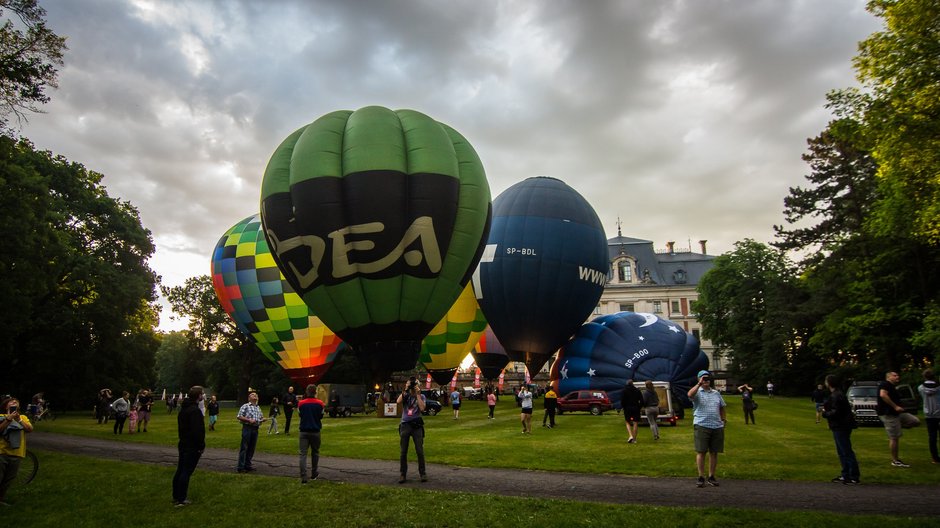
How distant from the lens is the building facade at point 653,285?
82.0m

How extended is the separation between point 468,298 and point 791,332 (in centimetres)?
3155

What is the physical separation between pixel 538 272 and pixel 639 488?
2135 cm

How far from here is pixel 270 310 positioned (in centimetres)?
3117

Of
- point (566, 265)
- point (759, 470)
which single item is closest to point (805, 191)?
point (566, 265)

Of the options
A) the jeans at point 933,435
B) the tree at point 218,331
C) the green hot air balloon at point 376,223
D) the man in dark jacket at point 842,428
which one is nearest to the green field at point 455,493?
the jeans at point 933,435

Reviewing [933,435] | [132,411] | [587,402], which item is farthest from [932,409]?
[132,411]

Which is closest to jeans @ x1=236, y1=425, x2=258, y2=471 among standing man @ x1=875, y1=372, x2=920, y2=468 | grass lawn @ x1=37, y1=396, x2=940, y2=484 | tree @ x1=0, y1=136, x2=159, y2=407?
grass lawn @ x1=37, y1=396, x2=940, y2=484

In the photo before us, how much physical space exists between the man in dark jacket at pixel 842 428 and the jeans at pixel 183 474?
1056 centimetres

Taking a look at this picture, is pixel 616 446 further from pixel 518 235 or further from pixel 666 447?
pixel 518 235

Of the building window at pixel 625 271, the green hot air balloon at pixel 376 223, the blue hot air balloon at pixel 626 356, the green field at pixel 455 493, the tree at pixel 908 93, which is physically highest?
the building window at pixel 625 271

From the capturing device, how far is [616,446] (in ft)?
49.6

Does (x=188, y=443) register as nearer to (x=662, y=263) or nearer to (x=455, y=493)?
(x=455, y=493)

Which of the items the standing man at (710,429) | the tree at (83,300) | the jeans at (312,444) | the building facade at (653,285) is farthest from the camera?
the building facade at (653,285)

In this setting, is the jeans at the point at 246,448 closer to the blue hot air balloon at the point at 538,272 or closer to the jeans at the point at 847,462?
the jeans at the point at 847,462
